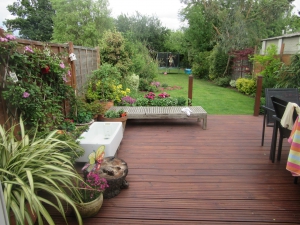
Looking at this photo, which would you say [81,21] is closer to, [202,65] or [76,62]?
[202,65]

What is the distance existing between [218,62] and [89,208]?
11037 millimetres

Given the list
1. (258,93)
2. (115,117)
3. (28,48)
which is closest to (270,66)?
(258,93)

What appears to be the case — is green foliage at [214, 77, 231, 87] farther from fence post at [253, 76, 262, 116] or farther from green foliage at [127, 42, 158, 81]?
fence post at [253, 76, 262, 116]

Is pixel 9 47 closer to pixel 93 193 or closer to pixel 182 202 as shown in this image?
pixel 93 193

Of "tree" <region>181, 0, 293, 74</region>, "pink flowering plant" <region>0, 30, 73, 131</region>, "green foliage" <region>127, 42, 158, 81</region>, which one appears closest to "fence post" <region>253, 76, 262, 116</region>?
"pink flowering plant" <region>0, 30, 73, 131</region>

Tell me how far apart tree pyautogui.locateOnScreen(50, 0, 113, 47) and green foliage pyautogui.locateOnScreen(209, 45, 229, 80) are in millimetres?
6534

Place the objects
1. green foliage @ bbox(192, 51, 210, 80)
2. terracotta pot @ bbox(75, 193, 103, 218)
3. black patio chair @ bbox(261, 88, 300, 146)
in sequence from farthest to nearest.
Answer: green foliage @ bbox(192, 51, 210, 80), black patio chair @ bbox(261, 88, 300, 146), terracotta pot @ bbox(75, 193, 103, 218)

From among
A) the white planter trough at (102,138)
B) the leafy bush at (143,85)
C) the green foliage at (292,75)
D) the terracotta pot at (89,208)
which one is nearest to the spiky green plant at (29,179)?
the terracotta pot at (89,208)

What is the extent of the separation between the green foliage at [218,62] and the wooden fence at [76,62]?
24.2ft

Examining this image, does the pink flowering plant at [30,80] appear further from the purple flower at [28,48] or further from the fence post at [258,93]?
the fence post at [258,93]

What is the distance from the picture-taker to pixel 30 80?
2.53 meters

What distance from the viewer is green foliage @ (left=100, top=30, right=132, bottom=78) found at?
6797mm

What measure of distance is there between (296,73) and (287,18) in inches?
473

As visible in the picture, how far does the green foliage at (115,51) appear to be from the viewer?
680cm
